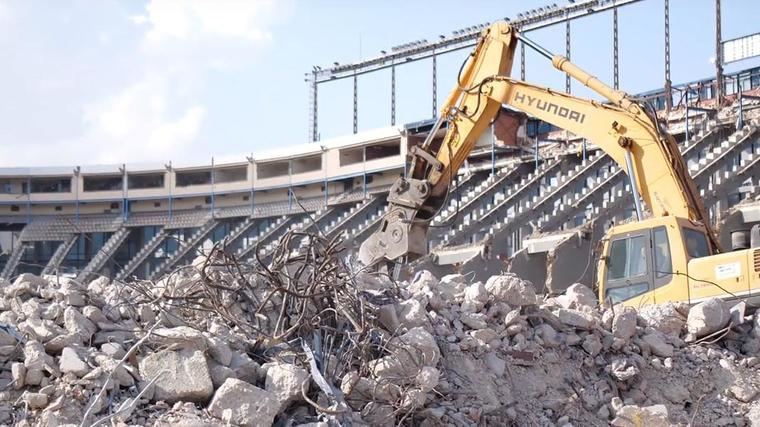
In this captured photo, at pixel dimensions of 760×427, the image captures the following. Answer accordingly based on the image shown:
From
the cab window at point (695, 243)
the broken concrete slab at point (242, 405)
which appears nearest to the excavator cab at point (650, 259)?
the cab window at point (695, 243)

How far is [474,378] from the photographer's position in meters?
9.11

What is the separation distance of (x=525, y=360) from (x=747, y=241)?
6.13 m

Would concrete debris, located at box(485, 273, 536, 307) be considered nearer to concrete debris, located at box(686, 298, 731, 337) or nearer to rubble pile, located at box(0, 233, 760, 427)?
rubble pile, located at box(0, 233, 760, 427)

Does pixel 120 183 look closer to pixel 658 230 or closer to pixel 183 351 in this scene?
pixel 658 230

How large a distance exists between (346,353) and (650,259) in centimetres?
622

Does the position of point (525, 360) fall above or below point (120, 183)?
below

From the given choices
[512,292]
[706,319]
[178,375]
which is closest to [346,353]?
[178,375]

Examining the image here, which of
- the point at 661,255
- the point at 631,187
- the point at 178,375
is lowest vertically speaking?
the point at 178,375

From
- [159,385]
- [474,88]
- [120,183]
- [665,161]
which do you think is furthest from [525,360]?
[120,183]

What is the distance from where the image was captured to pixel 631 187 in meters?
14.5

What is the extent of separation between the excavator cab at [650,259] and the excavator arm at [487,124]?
2.54 feet

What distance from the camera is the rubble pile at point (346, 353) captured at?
722cm

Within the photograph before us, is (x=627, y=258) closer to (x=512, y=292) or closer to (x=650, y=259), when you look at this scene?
(x=650, y=259)

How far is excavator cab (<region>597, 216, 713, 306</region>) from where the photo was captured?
42.9 ft
